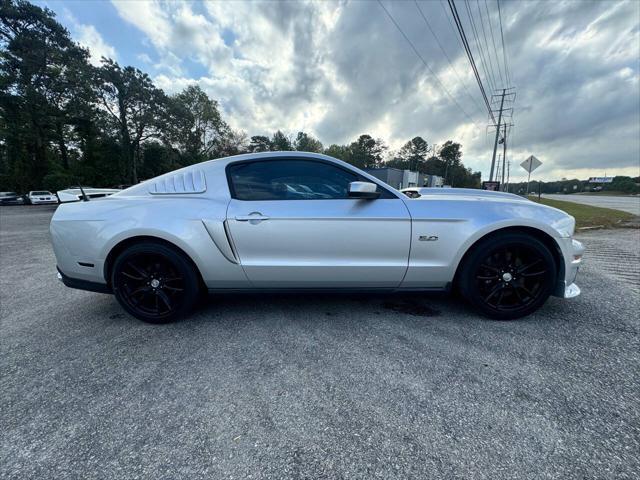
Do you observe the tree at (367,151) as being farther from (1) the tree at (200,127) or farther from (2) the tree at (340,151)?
(1) the tree at (200,127)

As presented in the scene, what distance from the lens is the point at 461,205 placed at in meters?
2.41

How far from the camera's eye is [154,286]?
8.10 ft

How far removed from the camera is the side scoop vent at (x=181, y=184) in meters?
2.49

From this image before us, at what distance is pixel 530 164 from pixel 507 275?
1351 cm

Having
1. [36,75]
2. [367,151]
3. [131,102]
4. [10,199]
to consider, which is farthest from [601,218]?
[367,151]

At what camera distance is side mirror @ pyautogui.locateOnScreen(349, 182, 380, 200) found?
2.21m

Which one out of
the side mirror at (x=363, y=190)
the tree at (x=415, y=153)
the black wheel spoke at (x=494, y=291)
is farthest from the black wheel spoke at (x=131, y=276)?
the tree at (x=415, y=153)

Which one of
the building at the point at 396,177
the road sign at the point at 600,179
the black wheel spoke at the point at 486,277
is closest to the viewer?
the black wheel spoke at the point at 486,277

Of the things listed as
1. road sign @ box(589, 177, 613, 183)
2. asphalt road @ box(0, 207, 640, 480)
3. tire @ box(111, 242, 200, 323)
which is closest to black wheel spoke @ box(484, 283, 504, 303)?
asphalt road @ box(0, 207, 640, 480)

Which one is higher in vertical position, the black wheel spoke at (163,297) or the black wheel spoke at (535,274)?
the black wheel spoke at (535,274)

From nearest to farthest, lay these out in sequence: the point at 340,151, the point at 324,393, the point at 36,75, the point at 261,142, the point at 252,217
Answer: the point at 324,393, the point at 252,217, the point at 36,75, the point at 261,142, the point at 340,151

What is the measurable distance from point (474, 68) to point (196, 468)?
484 inches

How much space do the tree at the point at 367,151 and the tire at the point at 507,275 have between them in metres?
72.8

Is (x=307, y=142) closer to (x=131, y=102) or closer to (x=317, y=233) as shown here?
(x=131, y=102)
